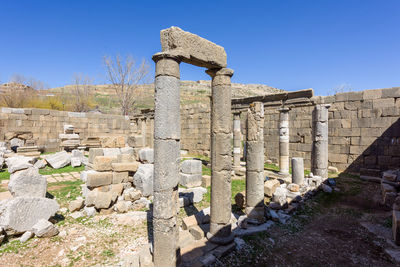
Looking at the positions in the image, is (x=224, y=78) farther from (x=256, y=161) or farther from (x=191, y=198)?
(x=191, y=198)

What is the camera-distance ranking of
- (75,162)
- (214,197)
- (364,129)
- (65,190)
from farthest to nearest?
1. (75,162)
2. (364,129)
3. (65,190)
4. (214,197)

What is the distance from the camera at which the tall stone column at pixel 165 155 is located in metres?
3.87

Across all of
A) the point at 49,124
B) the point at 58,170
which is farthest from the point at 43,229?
the point at 49,124

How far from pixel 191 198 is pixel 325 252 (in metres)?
4.25

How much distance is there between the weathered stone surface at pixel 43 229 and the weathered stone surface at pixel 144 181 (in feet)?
9.64

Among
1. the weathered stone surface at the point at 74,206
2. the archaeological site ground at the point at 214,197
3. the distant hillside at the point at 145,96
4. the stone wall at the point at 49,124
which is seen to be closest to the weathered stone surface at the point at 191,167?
the archaeological site ground at the point at 214,197

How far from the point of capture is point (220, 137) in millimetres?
4797

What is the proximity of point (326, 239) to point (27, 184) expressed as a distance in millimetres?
8570

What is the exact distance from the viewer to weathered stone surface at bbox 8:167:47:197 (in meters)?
6.32

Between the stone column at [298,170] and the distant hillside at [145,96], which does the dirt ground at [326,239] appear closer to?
the stone column at [298,170]

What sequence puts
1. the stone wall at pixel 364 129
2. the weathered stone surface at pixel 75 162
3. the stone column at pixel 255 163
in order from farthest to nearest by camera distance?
the weathered stone surface at pixel 75 162 → the stone wall at pixel 364 129 → the stone column at pixel 255 163

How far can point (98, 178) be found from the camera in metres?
7.25

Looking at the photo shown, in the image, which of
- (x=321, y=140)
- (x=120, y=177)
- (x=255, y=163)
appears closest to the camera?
(x=255, y=163)

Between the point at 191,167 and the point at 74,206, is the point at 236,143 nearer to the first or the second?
the point at 191,167
